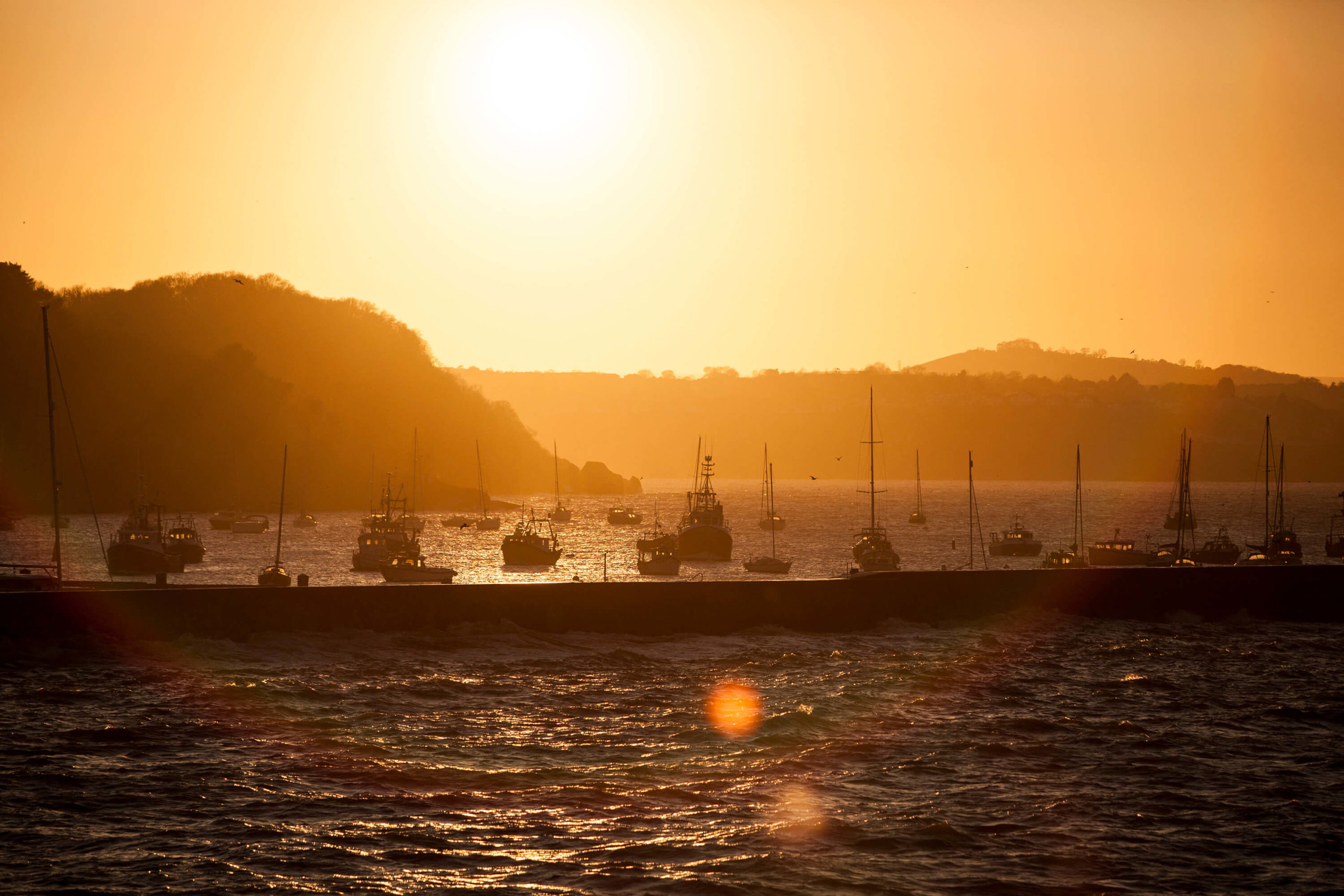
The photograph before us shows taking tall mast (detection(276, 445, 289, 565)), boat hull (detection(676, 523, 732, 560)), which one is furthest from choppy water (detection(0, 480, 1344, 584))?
tall mast (detection(276, 445, 289, 565))

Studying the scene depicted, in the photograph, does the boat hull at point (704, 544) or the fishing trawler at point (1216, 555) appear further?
the boat hull at point (704, 544)

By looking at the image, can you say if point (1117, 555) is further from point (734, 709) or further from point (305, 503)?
point (305, 503)

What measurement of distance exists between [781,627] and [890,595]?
4613 mm

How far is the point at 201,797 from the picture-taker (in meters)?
20.3

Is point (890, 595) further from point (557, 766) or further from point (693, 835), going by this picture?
point (693, 835)

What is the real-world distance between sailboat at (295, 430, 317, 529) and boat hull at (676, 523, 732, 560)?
223 ft

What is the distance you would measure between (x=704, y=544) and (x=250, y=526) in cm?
6694

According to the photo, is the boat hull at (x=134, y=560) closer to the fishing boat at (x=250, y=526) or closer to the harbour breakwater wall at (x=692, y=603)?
the harbour breakwater wall at (x=692, y=603)

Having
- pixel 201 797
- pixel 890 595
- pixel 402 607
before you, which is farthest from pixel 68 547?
pixel 201 797

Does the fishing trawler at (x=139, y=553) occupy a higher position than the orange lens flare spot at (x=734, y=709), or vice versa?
the fishing trawler at (x=139, y=553)

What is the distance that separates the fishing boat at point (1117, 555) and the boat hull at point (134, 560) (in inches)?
2455

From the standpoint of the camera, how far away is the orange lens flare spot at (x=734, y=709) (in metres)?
26.6

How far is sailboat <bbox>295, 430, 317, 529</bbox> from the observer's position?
149625 millimetres

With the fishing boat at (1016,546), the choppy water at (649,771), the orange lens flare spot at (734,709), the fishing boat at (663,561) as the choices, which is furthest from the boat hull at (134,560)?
the fishing boat at (1016,546)
